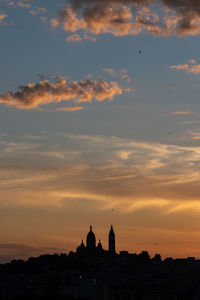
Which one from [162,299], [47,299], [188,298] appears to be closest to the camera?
[47,299]

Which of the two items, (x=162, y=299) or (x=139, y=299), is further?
(x=162, y=299)

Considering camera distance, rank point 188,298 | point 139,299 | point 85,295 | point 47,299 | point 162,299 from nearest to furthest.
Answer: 1. point 47,299
2. point 139,299
3. point 85,295
4. point 188,298
5. point 162,299

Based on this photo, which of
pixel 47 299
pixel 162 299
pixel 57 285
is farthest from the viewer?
pixel 162 299

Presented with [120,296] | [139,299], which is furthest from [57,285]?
[139,299]

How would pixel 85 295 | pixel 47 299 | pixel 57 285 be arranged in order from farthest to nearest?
pixel 57 285 < pixel 85 295 < pixel 47 299

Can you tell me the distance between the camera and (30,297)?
388 feet

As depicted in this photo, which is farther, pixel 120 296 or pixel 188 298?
pixel 120 296

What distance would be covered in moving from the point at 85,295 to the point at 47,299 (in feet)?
125

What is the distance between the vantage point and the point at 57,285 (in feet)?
602

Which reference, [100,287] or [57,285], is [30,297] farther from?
[57,285]

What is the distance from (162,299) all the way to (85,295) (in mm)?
49234

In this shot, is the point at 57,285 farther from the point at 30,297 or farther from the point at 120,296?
the point at 30,297

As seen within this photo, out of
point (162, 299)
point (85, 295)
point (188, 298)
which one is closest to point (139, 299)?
point (85, 295)

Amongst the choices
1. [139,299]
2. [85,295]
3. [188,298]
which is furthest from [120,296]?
[139,299]
